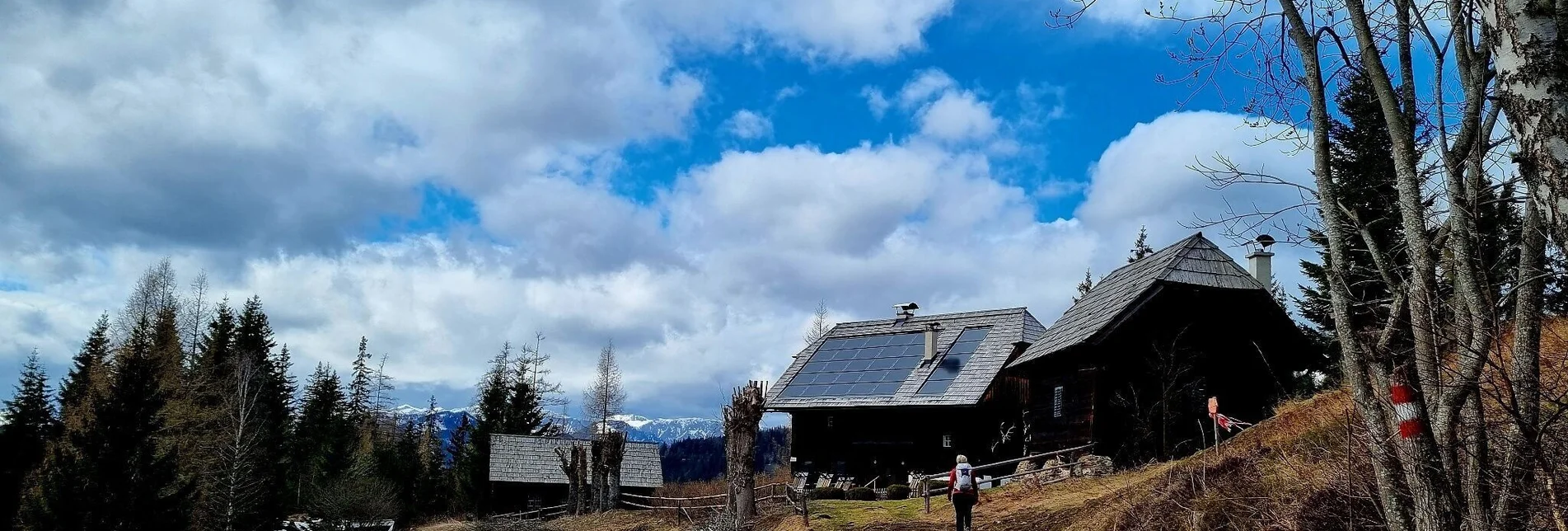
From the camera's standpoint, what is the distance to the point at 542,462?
167ft

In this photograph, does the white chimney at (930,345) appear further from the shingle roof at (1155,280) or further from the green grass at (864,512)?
the green grass at (864,512)

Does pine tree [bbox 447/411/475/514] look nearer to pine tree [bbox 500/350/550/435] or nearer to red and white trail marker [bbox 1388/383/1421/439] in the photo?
pine tree [bbox 500/350/550/435]

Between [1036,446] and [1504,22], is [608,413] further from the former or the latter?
[1504,22]

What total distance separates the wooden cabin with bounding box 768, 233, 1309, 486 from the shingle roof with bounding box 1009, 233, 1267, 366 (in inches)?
1.9

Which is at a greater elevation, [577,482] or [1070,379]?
[1070,379]

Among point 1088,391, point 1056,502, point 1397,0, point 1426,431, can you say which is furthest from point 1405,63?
point 1088,391

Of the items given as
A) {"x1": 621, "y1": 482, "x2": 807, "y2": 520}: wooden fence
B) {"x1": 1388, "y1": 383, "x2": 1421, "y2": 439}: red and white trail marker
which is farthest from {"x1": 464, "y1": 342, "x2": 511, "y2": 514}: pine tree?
→ {"x1": 1388, "y1": 383, "x2": 1421, "y2": 439}: red and white trail marker

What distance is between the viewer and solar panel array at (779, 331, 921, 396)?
116 feet

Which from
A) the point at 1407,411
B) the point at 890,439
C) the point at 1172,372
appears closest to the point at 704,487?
the point at 890,439

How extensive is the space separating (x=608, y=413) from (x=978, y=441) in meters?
41.8

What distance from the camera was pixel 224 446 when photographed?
40000mm

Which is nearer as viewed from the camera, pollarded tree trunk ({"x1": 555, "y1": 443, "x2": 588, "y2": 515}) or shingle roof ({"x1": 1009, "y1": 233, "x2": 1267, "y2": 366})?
shingle roof ({"x1": 1009, "y1": 233, "x2": 1267, "y2": 366})

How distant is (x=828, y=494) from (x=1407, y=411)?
78.7ft

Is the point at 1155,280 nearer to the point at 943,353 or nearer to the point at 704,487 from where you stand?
the point at 943,353
